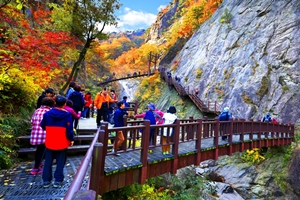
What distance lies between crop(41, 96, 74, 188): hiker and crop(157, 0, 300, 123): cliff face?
57.1 ft

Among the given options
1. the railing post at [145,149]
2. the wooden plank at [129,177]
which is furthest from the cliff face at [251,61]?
the wooden plank at [129,177]

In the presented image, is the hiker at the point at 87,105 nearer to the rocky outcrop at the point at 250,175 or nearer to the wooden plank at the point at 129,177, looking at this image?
the wooden plank at the point at 129,177

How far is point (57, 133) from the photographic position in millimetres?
4219

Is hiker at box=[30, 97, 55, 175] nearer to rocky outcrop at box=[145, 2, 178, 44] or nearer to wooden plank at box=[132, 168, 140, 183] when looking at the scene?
wooden plank at box=[132, 168, 140, 183]

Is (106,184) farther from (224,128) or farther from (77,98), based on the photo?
(224,128)

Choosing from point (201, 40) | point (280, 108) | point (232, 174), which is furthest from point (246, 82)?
point (201, 40)

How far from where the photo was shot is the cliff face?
18.1m

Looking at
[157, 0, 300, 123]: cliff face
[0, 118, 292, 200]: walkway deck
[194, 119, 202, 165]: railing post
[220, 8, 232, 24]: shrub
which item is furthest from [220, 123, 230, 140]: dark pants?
[220, 8, 232, 24]: shrub

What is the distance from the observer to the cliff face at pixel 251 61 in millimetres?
18109

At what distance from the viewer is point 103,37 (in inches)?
500

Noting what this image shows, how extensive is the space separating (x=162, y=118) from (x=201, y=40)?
24634mm

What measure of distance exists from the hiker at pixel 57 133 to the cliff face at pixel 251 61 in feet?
57.1

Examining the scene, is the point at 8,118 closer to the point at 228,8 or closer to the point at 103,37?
the point at 103,37

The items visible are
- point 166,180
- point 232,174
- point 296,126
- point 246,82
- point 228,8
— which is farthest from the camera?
point 228,8
